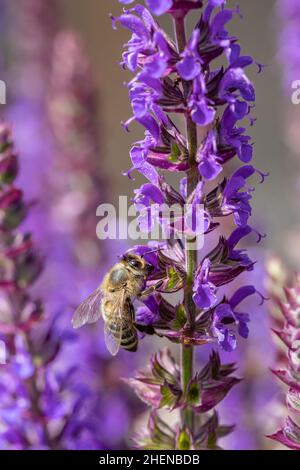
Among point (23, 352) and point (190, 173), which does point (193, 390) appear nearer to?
point (190, 173)

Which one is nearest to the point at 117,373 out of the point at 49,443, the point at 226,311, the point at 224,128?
the point at 49,443

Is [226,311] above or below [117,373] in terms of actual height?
above

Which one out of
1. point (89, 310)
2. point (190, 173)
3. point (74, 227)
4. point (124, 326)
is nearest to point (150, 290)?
point (124, 326)

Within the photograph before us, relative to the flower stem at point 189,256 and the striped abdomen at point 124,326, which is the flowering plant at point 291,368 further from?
the striped abdomen at point 124,326

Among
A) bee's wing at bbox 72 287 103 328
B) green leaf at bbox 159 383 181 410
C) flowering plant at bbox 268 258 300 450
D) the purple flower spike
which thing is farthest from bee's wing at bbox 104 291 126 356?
the purple flower spike

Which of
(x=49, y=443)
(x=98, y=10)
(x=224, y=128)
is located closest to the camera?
(x=224, y=128)
